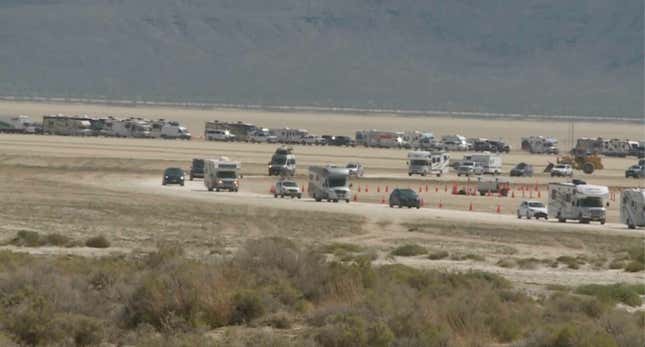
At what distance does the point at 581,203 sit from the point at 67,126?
8454cm

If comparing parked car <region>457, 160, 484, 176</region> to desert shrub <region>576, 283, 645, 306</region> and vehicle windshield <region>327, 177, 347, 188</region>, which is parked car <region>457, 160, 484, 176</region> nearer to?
vehicle windshield <region>327, 177, 347, 188</region>

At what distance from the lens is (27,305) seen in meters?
21.7

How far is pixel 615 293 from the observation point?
1172 inches

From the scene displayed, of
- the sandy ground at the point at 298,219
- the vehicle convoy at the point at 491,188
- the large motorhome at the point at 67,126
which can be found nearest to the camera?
the sandy ground at the point at 298,219

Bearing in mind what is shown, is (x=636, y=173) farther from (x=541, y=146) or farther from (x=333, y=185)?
(x=541, y=146)

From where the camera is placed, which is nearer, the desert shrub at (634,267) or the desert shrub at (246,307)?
the desert shrub at (246,307)

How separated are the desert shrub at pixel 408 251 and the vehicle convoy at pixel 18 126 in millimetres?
99151

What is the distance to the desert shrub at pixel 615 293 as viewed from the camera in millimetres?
29344

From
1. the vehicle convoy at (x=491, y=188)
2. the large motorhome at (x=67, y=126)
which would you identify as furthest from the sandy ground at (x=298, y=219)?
the large motorhome at (x=67, y=126)

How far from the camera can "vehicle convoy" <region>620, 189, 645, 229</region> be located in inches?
2254

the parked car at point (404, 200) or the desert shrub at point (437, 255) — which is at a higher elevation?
the parked car at point (404, 200)

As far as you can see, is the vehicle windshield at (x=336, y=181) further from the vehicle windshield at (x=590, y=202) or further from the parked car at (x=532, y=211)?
the vehicle windshield at (x=590, y=202)

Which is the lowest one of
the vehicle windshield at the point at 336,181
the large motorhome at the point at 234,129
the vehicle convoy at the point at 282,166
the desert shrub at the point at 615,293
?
the desert shrub at the point at 615,293

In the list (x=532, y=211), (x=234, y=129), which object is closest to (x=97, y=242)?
(x=532, y=211)
